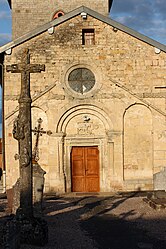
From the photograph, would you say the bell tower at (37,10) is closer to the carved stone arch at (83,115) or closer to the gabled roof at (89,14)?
the gabled roof at (89,14)

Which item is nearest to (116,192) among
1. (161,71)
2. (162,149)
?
(162,149)

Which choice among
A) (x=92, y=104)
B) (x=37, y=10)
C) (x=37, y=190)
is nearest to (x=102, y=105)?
(x=92, y=104)

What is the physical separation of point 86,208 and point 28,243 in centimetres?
610

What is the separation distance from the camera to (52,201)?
16.0 m

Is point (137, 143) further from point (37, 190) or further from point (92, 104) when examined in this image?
point (37, 190)

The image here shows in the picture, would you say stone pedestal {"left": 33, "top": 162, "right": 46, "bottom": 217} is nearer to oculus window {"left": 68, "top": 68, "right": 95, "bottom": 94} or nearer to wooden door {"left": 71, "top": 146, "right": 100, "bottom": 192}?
wooden door {"left": 71, "top": 146, "right": 100, "bottom": 192}

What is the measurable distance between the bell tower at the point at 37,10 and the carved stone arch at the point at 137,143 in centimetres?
847

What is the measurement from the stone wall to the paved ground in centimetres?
207

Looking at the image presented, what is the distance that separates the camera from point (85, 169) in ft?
61.8

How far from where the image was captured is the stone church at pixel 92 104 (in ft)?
60.3

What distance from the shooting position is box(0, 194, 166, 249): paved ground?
30.2 ft

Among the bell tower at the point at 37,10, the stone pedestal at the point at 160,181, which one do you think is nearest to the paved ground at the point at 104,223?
the stone pedestal at the point at 160,181

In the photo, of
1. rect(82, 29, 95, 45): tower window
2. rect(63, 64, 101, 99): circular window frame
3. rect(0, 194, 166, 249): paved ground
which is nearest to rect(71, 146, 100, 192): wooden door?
rect(0, 194, 166, 249): paved ground

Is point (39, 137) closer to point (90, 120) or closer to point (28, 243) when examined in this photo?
point (90, 120)
